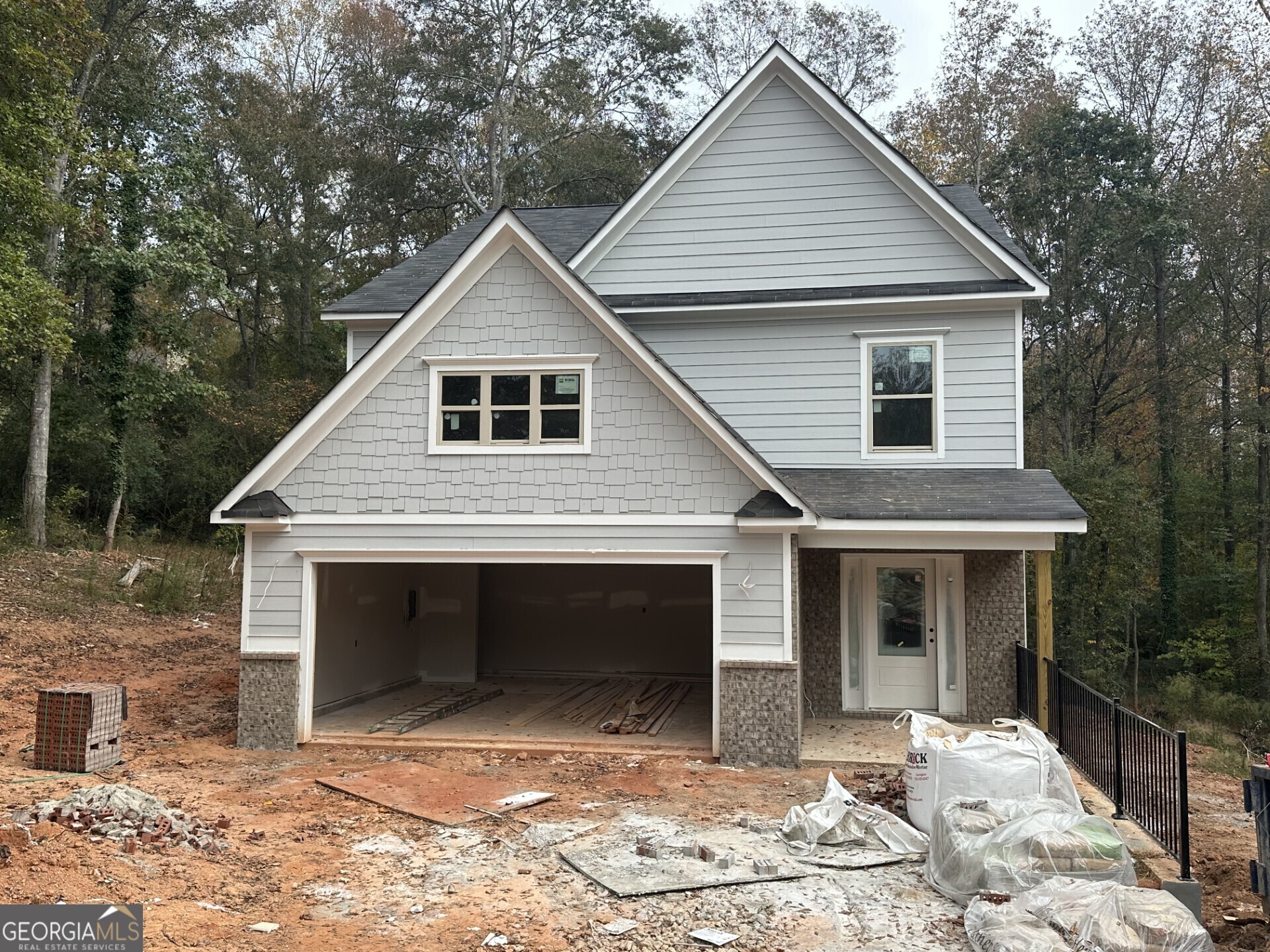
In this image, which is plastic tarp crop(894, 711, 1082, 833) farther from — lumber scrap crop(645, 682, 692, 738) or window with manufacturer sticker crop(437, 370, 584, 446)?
window with manufacturer sticker crop(437, 370, 584, 446)

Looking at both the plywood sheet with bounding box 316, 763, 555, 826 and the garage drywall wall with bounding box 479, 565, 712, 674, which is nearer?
the plywood sheet with bounding box 316, 763, 555, 826

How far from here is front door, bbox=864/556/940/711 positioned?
40.7 feet

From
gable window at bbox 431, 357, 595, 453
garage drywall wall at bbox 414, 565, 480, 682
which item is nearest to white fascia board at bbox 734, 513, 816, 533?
gable window at bbox 431, 357, 595, 453

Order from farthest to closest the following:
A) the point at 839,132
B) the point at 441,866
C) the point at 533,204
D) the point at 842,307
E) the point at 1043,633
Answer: the point at 533,204 → the point at 839,132 → the point at 842,307 → the point at 1043,633 → the point at 441,866

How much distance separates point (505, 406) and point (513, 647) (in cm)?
703

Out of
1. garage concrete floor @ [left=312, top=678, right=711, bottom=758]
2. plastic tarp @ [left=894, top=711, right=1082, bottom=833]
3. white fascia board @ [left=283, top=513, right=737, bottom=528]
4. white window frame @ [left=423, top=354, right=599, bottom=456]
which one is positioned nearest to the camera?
plastic tarp @ [left=894, top=711, right=1082, bottom=833]

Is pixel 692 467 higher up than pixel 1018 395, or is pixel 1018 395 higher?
pixel 1018 395

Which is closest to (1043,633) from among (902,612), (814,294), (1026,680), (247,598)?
(1026,680)

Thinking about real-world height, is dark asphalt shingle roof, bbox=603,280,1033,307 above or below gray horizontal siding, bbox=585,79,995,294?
below

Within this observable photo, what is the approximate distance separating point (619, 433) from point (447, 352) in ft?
6.87

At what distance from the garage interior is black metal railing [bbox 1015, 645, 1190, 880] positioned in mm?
4106

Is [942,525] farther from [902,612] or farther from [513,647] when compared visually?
[513,647]

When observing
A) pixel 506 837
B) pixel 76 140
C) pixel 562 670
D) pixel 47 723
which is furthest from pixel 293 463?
pixel 76 140

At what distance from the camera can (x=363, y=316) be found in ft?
45.0
